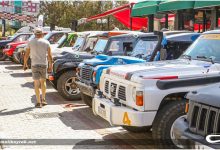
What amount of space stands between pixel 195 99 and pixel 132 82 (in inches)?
66.0

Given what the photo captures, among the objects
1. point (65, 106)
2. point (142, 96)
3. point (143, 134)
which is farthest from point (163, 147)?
point (65, 106)

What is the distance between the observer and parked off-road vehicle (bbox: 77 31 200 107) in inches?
300

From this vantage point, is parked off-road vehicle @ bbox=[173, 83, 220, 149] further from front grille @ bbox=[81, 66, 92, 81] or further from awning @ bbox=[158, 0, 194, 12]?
awning @ bbox=[158, 0, 194, 12]

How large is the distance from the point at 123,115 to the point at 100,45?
4972 millimetres

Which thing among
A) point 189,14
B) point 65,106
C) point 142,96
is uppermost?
point 189,14

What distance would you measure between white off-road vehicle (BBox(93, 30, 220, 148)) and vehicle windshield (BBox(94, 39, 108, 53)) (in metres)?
3.99

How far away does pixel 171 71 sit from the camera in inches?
216

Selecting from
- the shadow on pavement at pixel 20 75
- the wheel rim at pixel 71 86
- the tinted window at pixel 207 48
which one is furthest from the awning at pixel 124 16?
the tinted window at pixel 207 48

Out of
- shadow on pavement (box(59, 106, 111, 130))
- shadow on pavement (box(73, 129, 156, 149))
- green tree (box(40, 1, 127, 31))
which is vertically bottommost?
shadow on pavement (box(59, 106, 111, 130))

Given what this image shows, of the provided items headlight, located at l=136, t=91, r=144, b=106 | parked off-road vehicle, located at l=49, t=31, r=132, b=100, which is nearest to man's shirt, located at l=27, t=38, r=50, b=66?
A: parked off-road vehicle, located at l=49, t=31, r=132, b=100

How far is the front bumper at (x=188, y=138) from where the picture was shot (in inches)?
138

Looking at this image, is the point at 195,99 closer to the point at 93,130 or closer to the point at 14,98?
the point at 93,130

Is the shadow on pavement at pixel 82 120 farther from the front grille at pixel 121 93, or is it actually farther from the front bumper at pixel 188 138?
the front bumper at pixel 188 138

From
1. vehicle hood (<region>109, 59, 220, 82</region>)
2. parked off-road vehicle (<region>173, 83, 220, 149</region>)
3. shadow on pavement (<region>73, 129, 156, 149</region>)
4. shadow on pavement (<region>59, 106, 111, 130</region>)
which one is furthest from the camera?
shadow on pavement (<region>59, 106, 111, 130</region>)
